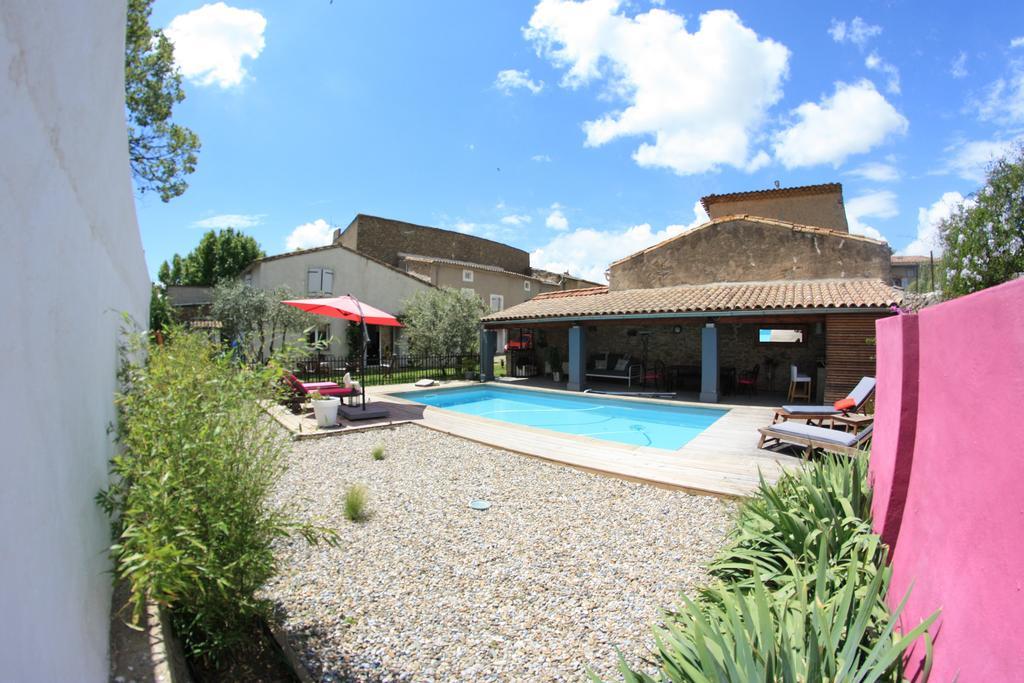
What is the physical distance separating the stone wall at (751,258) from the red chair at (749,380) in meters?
3.43

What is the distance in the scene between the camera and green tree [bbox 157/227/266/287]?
4078 centimetres

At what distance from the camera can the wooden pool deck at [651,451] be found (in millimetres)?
6680

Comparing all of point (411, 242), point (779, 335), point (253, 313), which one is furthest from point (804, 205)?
point (253, 313)

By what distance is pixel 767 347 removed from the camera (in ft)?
57.9

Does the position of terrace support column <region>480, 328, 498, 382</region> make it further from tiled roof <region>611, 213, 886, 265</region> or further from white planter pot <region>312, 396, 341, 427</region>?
white planter pot <region>312, 396, 341, 427</region>

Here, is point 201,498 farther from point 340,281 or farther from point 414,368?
point 340,281

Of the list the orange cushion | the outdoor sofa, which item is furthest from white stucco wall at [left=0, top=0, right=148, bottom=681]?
the outdoor sofa

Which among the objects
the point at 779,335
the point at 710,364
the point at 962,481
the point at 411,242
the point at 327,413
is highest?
the point at 411,242

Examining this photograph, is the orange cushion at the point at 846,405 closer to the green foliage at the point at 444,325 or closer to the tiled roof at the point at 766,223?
the tiled roof at the point at 766,223

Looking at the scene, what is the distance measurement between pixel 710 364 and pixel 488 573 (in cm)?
1231

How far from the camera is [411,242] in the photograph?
3662 centimetres

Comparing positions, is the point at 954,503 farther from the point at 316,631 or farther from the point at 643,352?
the point at 643,352

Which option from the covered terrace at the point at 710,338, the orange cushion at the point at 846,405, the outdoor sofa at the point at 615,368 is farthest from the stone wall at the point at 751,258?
the orange cushion at the point at 846,405

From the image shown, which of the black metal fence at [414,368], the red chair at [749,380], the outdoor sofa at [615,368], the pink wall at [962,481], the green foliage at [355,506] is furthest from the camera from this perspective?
the black metal fence at [414,368]
